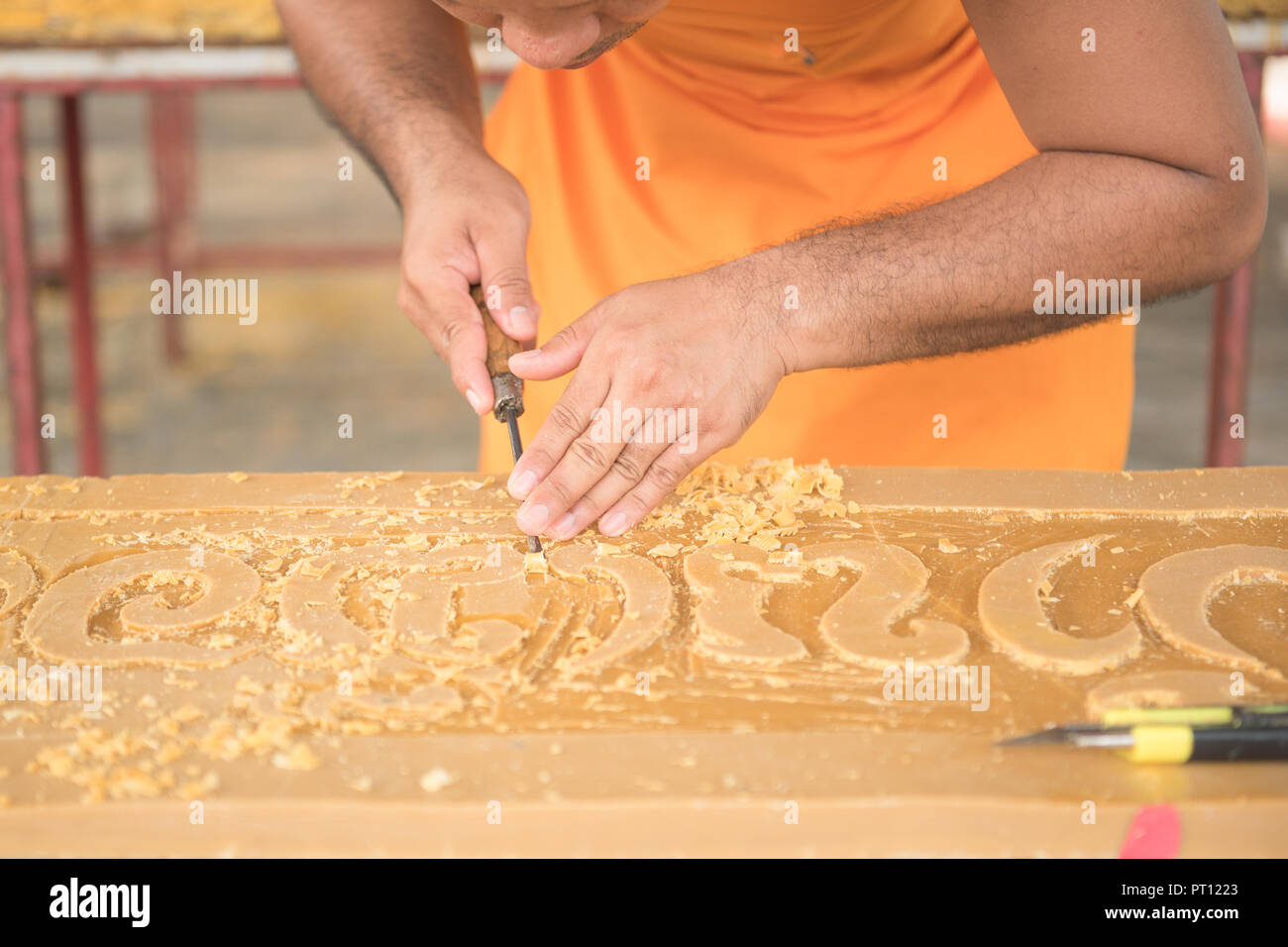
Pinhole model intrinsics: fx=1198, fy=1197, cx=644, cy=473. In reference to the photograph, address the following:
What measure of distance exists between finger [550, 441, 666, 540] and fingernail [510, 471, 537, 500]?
0.22 feet

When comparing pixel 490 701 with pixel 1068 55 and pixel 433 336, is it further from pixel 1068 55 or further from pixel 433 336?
pixel 1068 55

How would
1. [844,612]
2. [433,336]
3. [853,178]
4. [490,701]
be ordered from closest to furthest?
[490,701]
[844,612]
[433,336]
[853,178]

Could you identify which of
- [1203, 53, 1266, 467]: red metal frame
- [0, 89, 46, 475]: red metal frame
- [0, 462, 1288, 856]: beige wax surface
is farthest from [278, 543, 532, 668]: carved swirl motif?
[1203, 53, 1266, 467]: red metal frame

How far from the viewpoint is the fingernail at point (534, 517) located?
168 cm

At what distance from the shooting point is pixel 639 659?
1.45m

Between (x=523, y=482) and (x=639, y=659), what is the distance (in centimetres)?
36

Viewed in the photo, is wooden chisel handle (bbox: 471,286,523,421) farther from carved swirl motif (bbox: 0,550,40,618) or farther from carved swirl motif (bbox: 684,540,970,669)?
carved swirl motif (bbox: 0,550,40,618)

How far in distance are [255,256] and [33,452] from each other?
109 inches

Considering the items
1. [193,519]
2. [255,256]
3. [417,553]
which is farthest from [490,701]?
[255,256]

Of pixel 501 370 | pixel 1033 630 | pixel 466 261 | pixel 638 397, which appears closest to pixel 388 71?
pixel 466 261

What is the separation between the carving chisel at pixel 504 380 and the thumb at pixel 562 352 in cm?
8

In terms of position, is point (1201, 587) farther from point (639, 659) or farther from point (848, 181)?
point (848, 181)

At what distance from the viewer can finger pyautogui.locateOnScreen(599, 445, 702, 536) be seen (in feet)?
5.62

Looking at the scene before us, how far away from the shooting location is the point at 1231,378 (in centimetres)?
331
